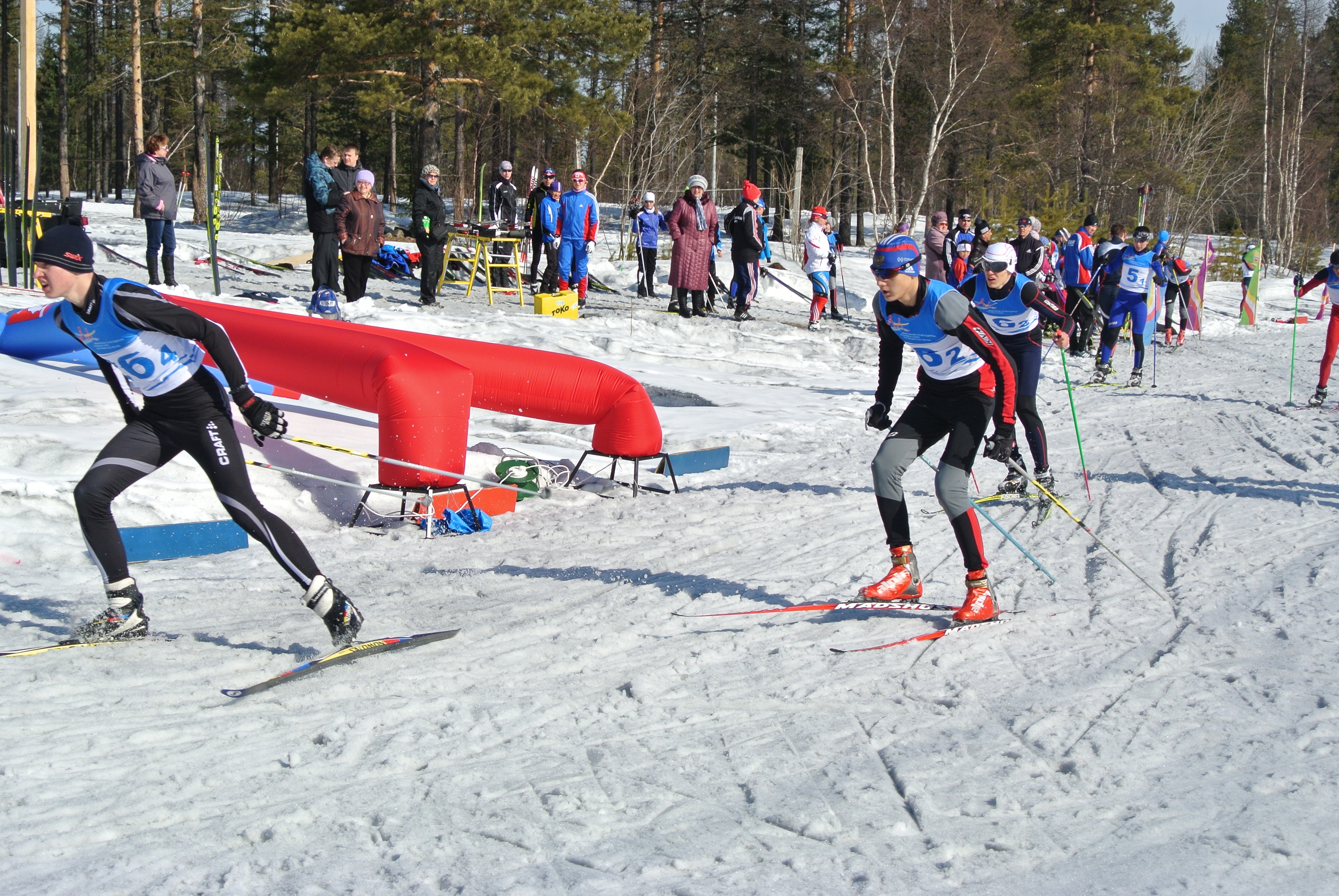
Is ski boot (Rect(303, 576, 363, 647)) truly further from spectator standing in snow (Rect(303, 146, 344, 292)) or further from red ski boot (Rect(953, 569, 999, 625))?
spectator standing in snow (Rect(303, 146, 344, 292))

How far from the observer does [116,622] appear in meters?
4.41

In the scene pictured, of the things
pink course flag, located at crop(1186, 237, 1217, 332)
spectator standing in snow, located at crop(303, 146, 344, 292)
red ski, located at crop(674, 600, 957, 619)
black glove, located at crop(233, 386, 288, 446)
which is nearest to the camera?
black glove, located at crop(233, 386, 288, 446)

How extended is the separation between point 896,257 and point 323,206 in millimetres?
8922

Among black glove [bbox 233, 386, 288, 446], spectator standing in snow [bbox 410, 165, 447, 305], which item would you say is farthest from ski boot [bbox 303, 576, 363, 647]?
spectator standing in snow [bbox 410, 165, 447, 305]

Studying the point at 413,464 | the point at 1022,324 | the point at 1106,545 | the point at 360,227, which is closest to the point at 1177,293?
the point at 1022,324

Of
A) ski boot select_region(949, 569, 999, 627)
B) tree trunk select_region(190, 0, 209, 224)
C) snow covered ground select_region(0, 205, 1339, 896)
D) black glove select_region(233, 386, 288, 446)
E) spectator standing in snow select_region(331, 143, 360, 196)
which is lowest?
snow covered ground select_region(0, 205, 1339, 896)

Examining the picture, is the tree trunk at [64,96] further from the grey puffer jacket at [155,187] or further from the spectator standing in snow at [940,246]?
the spectator standing in snow at [940,246]

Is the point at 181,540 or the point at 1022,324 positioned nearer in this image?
the point at 181,540

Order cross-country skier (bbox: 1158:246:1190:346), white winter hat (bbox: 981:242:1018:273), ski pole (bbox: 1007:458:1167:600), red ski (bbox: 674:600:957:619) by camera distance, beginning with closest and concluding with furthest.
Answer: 1. red ski (bbox: 674:600:957:619)
2. ski pole (bbox: 1007:458:1167:600)
3. white winter hat (bbox: 981:242:1018:273)
4. cross-country skier (bbox: 1158:246:1190:346)

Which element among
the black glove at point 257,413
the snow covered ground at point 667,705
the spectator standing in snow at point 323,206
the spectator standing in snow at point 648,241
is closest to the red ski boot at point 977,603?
the snow covered ground at point 667,705

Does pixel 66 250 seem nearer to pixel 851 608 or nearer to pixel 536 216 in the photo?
pixel 851 608

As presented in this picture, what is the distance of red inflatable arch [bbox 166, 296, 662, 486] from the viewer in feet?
21.6

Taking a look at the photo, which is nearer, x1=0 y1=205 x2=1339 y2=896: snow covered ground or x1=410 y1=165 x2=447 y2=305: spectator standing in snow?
x1=0 y1=205 x2=1339 y2=896: snow covered ground

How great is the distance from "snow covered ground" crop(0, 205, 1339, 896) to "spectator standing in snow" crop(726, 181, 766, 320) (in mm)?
7787
